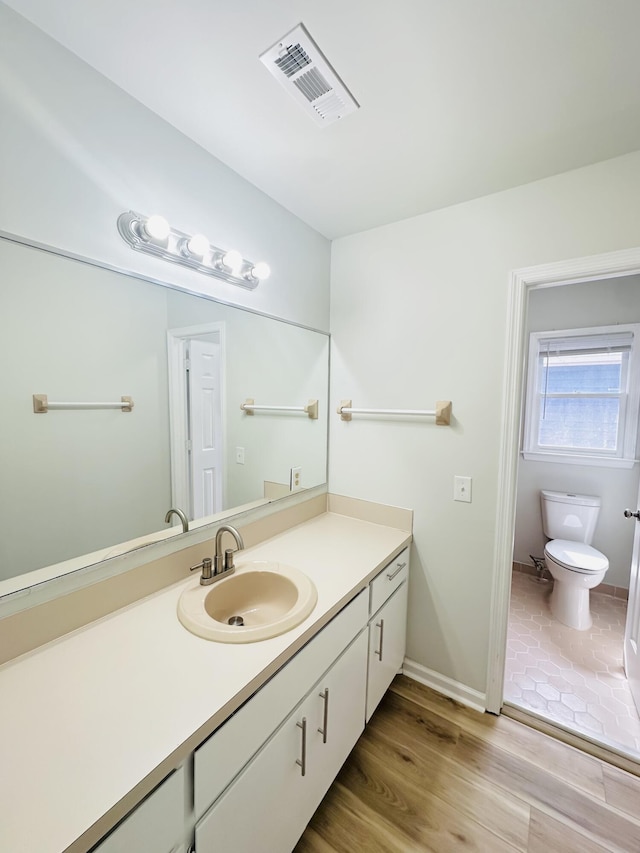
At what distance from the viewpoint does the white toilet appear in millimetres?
2189

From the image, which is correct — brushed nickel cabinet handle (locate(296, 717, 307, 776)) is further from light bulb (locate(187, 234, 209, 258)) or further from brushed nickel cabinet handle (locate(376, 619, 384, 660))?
light bulb (locate(187, 234, 209, 258))

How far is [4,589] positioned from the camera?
2.86 feet

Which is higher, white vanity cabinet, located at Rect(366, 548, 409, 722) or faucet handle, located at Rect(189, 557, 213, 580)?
faucet handle, located at Rect(189, 557, 213, 580)

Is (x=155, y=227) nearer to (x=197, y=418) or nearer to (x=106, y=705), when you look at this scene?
(x=197, y=418)

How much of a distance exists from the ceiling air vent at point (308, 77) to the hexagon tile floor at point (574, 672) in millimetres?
2598

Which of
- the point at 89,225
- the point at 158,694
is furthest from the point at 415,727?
the point at 89,225

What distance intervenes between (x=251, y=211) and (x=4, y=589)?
157 cm

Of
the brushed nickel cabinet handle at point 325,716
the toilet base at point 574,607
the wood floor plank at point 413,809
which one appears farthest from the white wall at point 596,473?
the brushed nickel cabinet handle at point 325,716

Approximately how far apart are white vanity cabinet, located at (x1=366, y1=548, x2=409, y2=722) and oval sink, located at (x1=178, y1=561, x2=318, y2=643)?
0.36 m

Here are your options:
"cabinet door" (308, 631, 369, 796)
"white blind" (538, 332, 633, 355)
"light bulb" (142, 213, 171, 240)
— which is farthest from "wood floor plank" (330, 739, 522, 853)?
"white blind" (538, 332, 633, 355)

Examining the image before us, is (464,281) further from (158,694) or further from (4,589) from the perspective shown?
(4,589)

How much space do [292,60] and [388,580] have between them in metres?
1.86

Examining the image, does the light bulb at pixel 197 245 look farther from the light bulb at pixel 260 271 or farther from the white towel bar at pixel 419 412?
the white towel bar at pixel 419 412

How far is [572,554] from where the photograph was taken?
2.32 m
